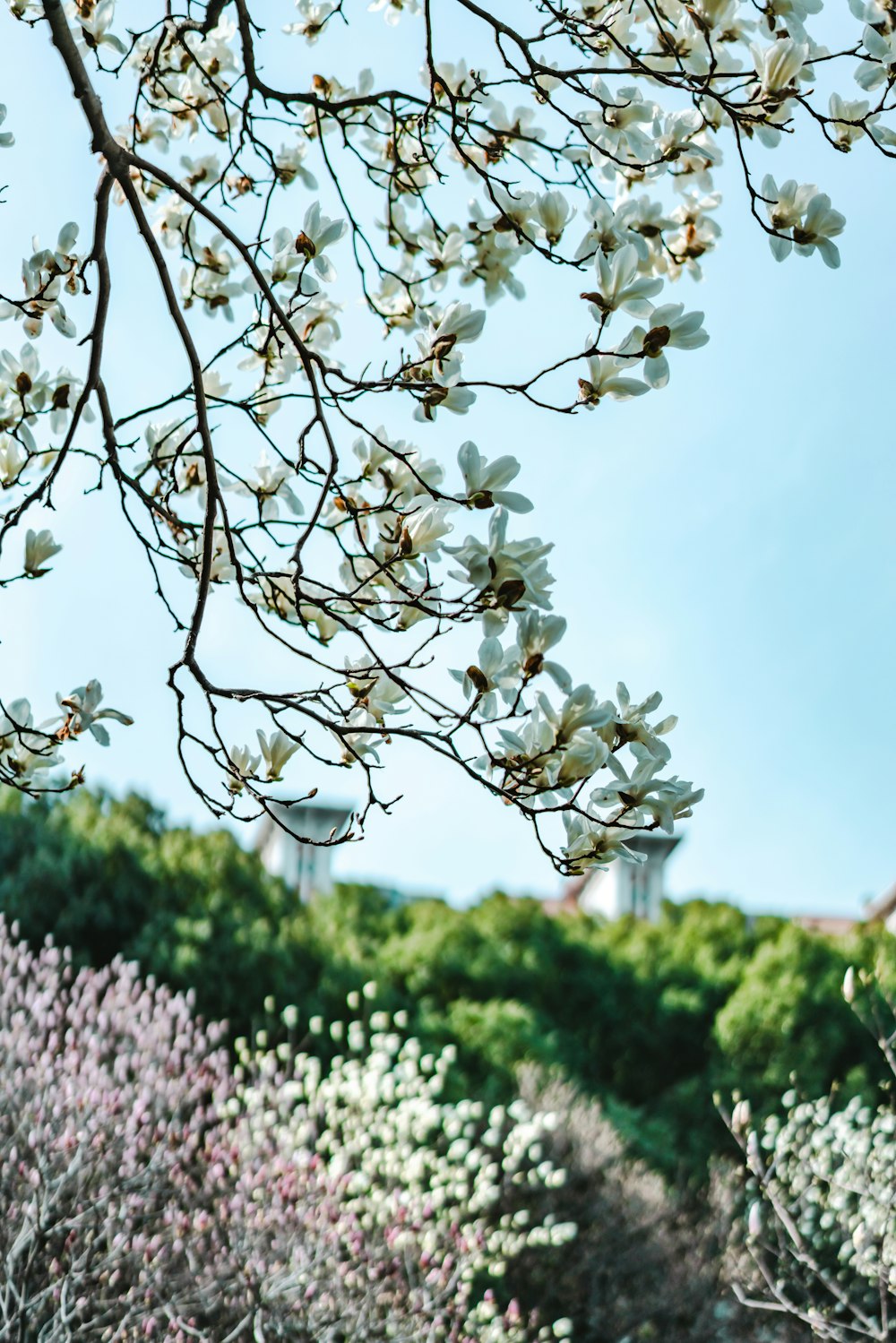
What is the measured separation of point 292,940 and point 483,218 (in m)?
9.24

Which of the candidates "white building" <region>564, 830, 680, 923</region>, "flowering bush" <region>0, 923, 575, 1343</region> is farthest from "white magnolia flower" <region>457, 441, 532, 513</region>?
"white building" <region>564, 830, 680, 923</region>

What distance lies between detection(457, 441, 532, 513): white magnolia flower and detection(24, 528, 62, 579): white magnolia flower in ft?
2.99

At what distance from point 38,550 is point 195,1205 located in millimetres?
4617

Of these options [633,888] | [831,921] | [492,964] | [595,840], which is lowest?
[595,840]

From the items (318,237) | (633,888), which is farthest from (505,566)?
(633,888)

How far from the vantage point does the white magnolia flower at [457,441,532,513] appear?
1.71m

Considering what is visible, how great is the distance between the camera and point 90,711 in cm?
218

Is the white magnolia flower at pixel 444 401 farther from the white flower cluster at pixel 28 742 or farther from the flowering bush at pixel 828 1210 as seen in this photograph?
the flowering bush at pixel 828 1210

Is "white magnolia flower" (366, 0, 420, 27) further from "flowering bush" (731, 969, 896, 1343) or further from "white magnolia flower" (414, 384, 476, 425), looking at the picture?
"flowering bush" (731, 969, 896, 1343)

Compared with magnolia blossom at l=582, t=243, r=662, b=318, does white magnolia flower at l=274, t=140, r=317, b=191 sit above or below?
above

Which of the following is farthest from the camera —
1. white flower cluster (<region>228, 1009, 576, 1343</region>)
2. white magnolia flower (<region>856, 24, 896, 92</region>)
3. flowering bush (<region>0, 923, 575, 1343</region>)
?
white flower cluster (<region>228, 1009, 576, 1343</region>)

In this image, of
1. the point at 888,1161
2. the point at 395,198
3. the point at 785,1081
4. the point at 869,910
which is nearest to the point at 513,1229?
the point at 888,1161

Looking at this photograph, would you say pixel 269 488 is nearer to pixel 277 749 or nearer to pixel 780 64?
pixel 277 749

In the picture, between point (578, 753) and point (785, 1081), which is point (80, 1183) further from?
point (785, 1081)
